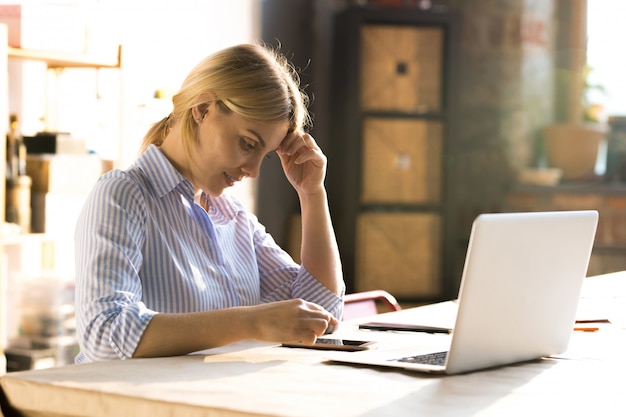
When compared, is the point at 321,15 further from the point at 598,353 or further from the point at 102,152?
the point at 598,353

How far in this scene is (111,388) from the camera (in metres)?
1.12

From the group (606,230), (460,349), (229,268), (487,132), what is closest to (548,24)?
(487,132)

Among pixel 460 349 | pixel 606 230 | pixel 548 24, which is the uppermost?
pixel 548 24

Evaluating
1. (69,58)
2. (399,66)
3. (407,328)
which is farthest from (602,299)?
(399,66)

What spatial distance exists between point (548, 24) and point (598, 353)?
446 cm

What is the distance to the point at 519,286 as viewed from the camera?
4.20 ft

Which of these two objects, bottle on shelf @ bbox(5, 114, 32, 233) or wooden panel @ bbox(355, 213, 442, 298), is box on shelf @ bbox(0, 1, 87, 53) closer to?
bottle on shelf @ bbox(5, 114, 32, 233)

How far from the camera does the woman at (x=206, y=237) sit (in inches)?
54.3

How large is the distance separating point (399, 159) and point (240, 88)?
364 centimetres

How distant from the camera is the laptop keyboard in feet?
4.29

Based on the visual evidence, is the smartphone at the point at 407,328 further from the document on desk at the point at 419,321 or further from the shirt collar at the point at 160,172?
the shirt collar at the point at 160,172

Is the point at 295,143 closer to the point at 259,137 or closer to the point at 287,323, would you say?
the point at 259,137

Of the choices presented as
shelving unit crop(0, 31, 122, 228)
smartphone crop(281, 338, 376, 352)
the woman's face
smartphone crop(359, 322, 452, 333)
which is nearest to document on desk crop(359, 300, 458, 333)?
smartphone crop(359, 322, 452, 333)

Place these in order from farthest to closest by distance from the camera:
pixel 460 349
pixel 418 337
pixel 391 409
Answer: pixel 418 337, pixel 460 349, pixel 391 409
